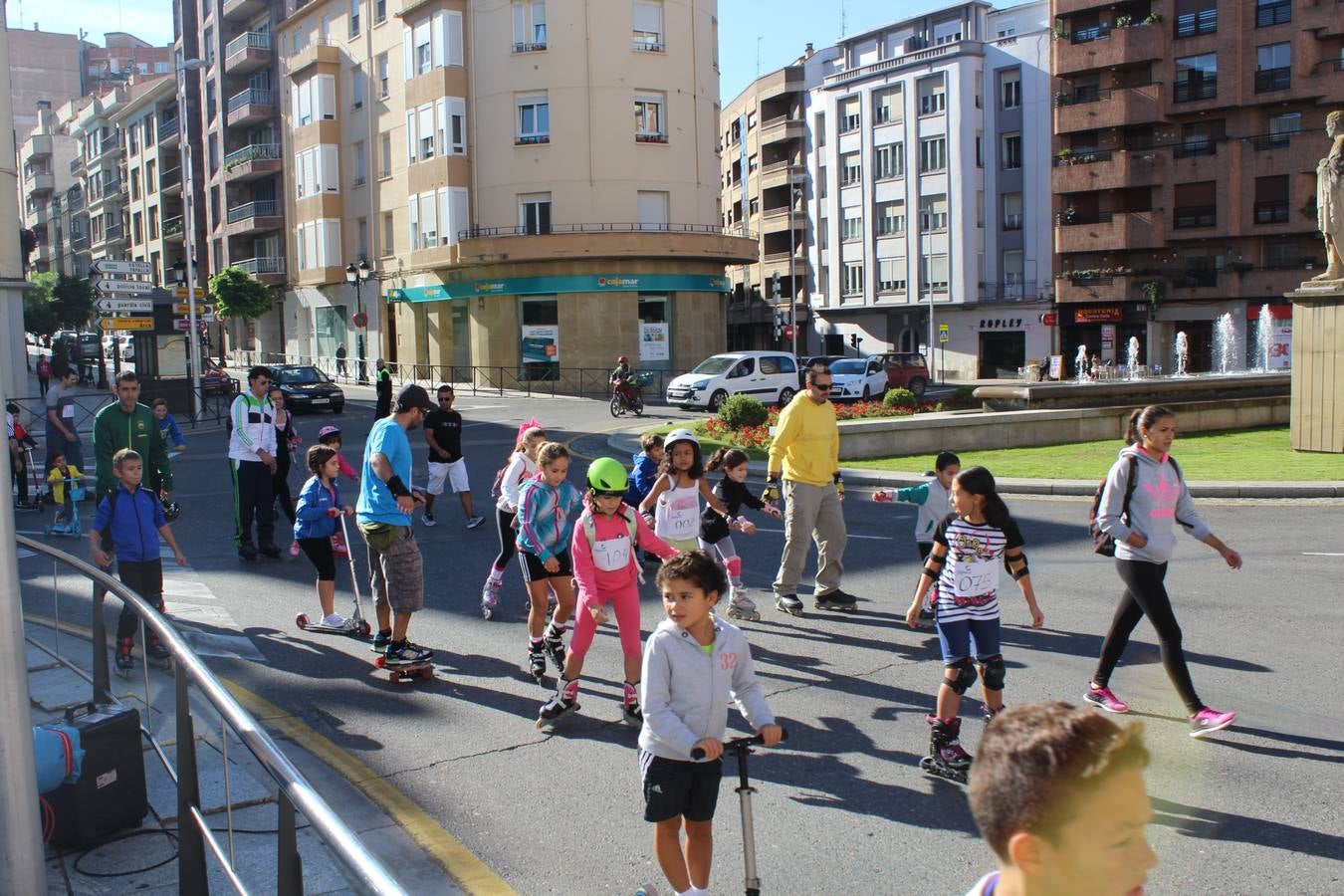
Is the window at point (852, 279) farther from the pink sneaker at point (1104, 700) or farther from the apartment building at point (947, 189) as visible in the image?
the pink sneaker at point (1104, 700)

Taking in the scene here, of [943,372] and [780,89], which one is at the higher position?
[780,89]

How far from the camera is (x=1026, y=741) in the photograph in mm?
2084

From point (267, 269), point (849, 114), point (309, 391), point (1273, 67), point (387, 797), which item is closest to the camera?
point (387, 797)

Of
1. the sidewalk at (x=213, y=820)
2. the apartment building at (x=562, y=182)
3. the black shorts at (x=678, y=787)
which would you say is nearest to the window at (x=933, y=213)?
the apartment building at (x=562, y=182)

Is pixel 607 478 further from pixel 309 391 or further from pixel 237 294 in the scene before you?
pixel 237 294

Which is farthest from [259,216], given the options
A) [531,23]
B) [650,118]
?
[650,118]

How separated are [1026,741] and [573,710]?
15.9ft

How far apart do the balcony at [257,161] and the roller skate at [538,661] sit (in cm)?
5859

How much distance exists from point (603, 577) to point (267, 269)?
60.6 meters

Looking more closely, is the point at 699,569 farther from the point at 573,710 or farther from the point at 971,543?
the point at 573,710

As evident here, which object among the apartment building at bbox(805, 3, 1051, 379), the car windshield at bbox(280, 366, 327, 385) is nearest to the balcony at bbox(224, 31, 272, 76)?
the apartment building at bbox(805, 3, 1051, 379)

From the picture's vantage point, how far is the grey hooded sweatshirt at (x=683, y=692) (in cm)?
418

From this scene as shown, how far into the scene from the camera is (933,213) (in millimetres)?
61625

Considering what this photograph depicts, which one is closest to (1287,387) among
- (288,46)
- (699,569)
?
(699,569)
